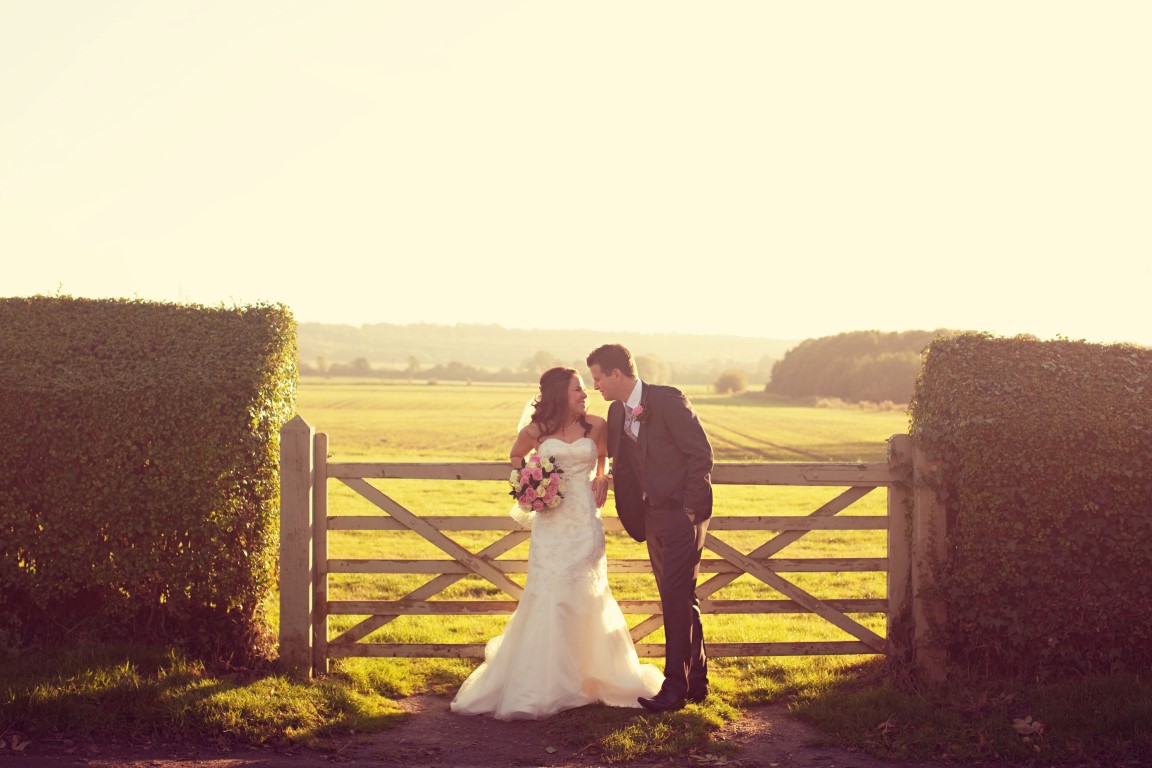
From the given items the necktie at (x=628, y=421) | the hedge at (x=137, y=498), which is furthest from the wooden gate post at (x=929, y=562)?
the hedge at (x=137, y=498)

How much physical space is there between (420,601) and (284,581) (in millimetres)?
1183

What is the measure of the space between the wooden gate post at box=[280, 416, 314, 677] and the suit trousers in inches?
118

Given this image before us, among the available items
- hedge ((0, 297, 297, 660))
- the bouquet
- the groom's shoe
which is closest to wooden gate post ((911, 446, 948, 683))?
the groom's shoe

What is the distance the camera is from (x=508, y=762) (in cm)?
679

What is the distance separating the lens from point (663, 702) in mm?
7703

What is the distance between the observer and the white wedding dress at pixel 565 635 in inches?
304

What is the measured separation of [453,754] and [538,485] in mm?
2168

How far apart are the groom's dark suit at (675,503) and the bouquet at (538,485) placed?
60cm

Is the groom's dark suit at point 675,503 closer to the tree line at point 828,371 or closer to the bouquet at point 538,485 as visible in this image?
the bouquet at point 538,485

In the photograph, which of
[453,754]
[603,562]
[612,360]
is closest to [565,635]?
[603,562]

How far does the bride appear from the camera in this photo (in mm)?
7746

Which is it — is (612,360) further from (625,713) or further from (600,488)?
(625,713)

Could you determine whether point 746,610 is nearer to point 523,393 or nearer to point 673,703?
point 673,703

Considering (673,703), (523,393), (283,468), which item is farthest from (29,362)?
(523,393)
